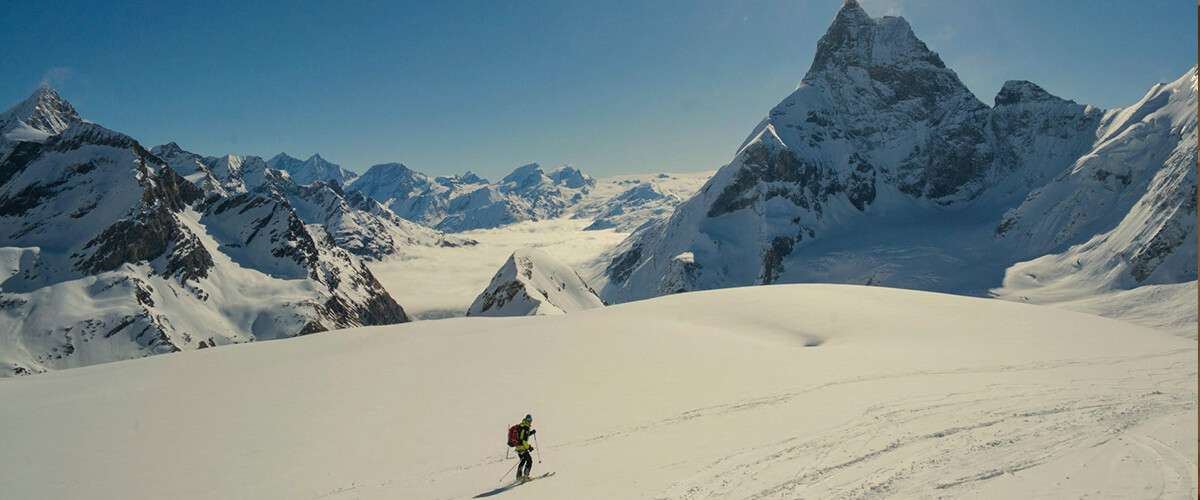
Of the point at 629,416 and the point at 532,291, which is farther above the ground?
the point at 532,291

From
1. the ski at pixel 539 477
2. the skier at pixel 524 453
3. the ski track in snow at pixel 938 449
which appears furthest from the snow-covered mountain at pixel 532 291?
the ski track in snow at pixel 938 449

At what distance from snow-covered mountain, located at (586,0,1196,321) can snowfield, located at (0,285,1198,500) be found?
81.7m

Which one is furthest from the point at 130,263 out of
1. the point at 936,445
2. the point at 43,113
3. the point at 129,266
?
the point at 936,445

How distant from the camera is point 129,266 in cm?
10238

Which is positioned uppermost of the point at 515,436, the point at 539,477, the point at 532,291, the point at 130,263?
the point at 130,263

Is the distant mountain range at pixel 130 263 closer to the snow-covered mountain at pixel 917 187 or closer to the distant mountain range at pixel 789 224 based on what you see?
the distant mountain range at pixel 789 224

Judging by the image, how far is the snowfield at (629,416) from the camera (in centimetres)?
1082

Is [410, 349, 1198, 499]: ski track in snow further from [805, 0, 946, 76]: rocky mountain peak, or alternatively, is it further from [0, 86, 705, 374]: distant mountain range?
[805, 0, 946, 76]: rocky mountain peak

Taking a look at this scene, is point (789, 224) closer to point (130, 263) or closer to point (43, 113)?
point (130, 263)

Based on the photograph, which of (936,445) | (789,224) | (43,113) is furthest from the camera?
(43,113)

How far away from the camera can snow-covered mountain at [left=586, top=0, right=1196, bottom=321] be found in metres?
89.1

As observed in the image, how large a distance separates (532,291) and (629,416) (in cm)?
5635

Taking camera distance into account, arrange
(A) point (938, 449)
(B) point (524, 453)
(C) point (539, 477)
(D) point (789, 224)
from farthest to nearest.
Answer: (D) point (789, 224) < (C) point (539, 477) < (B) point (524, 453) < (A) point (938, 449)

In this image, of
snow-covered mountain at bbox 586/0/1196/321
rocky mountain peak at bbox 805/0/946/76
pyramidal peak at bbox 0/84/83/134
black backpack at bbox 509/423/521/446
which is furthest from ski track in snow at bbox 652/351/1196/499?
pyramidal peak at bbox 0/84/83/134
